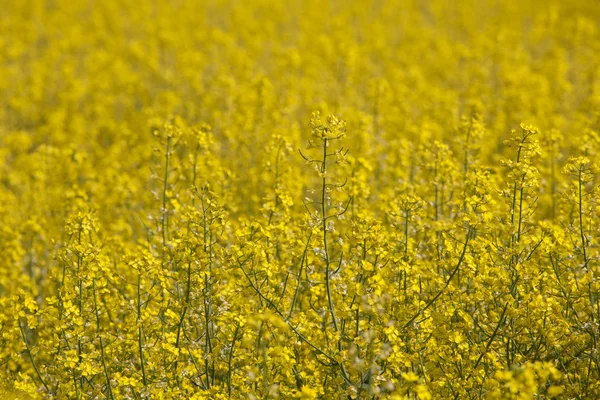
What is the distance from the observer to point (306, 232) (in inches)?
182

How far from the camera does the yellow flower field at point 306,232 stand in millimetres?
→ 4066

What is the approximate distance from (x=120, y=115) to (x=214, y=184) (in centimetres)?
610

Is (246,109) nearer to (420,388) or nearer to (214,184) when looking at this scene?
(214,184)

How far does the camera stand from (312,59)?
500 inches

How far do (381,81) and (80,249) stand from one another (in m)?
5.79

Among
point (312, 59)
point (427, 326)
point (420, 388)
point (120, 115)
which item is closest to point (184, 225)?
point (427, 326)

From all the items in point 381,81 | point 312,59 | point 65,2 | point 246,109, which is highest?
point 65,2

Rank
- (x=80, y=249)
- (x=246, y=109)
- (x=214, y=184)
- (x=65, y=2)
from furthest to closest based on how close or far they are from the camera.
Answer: (x=65, y=2)
(x=246, y=109)
(x=214, y=184)
(x=80, y=249)

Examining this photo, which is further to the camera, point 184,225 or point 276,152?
point 276,152

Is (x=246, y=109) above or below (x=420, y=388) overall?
above

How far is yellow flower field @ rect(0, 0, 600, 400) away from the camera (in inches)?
160

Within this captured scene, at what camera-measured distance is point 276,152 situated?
6.22m

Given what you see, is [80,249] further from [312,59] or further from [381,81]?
[312,59]

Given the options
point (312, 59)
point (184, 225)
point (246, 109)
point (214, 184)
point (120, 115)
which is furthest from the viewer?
point (312, 59)
